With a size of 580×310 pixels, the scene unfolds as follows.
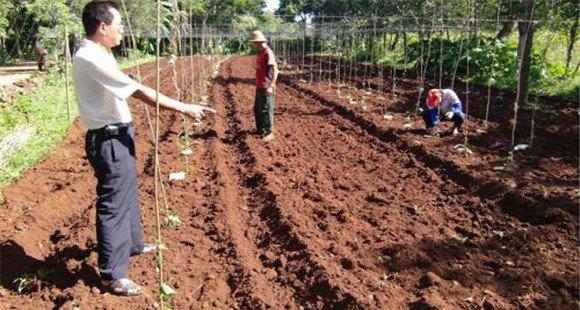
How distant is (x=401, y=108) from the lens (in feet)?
33.4

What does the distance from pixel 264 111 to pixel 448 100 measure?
270 cm

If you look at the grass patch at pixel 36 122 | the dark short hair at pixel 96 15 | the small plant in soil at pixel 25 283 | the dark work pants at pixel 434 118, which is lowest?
the small plant in soil at pixel 25 283

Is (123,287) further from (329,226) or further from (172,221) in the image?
(329,226)

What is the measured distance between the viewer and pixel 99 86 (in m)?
3.27

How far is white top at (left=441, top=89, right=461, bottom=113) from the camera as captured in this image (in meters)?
7.45

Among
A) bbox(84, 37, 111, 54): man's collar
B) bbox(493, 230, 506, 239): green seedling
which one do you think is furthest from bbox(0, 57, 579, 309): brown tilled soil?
bbox(84, 37, 111, 54): man's collar

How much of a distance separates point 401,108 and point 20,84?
351 inches

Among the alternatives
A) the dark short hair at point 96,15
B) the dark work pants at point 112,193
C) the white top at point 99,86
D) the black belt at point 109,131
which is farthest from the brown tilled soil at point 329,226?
the dark short hair at point 96,15

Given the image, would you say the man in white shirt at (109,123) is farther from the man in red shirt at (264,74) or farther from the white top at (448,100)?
the white top at (448,100)

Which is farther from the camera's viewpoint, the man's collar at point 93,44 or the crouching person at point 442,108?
the crouching person at point 442,108

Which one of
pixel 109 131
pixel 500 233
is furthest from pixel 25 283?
pixel 500 233

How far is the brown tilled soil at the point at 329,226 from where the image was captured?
137 inches

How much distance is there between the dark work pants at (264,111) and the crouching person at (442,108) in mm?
2308

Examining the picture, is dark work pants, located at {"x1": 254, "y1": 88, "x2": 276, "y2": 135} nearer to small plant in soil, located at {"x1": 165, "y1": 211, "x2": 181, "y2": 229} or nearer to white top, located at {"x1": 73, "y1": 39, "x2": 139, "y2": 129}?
small plant in soil, located at {"x1": 165, "y1": 211, "x2": 181, "y2": 229}
